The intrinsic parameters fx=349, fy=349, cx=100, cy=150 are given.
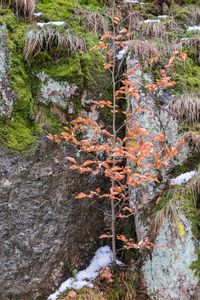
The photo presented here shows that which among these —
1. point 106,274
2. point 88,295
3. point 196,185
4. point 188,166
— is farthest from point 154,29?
point 88,295

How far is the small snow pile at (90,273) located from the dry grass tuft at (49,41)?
2.62 metres

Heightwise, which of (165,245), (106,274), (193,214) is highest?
(193,214)

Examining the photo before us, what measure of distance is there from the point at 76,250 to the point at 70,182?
2.63 feet

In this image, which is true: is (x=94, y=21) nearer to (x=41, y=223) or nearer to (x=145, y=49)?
(x=145, y=49)

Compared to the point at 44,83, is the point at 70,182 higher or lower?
lower

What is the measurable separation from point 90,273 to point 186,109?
93.6 inches

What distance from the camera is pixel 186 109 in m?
4.55

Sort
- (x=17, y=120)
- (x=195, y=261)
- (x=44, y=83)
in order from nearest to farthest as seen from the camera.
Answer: (x=195, y=261) < (x=17, y=120) < (x=44, y=83)

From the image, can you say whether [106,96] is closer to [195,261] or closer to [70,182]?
[70,182]

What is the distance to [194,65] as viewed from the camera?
5.40m

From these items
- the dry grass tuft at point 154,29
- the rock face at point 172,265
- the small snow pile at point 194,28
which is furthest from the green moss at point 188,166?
the small snow pile at point 194,28

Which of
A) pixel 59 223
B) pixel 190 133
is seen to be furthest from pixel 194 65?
pixel 59 223

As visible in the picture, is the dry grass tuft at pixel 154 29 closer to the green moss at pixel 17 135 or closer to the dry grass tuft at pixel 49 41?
the dry grass tuft at pixel 49 41

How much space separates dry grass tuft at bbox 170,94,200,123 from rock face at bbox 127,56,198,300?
267 millimetres
